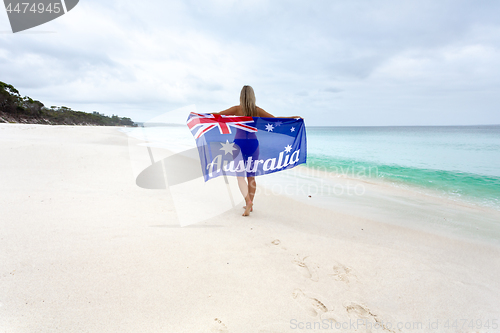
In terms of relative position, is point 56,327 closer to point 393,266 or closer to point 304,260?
point 304,260

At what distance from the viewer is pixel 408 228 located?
12.9 feet

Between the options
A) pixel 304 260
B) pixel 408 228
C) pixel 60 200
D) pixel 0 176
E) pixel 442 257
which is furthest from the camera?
pixel 0 176

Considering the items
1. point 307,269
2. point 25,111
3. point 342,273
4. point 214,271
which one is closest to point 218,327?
point 214,271

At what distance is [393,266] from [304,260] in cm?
109

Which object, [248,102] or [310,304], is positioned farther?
[248,102]

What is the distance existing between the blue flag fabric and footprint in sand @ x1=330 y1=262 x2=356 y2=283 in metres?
2.07

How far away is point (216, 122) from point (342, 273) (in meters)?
3.16

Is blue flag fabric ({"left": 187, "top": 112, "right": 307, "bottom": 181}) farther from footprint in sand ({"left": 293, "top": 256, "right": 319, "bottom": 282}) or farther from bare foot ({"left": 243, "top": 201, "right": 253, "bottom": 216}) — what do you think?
footprint in sand ({"left": 293, "top": 256, "right": 319, "bottom": 282})

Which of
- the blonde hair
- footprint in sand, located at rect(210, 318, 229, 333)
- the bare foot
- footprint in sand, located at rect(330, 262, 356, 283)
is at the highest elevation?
the blonde hair

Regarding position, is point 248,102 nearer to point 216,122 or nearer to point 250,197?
point 216,122

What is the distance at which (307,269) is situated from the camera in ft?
8.25

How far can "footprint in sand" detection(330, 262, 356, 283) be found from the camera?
7.93ft

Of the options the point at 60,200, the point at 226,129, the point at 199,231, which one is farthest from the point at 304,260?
the point at 60,200

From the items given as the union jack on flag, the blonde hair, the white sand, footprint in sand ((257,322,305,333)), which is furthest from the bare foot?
footprint in sand ((257,322,305,333))
